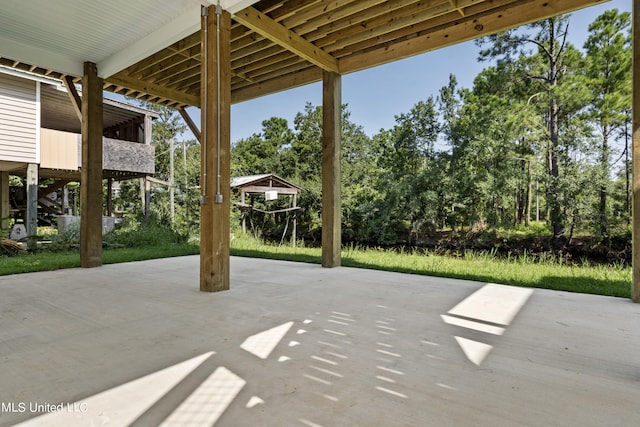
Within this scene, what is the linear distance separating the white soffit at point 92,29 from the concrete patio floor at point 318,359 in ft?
9.77

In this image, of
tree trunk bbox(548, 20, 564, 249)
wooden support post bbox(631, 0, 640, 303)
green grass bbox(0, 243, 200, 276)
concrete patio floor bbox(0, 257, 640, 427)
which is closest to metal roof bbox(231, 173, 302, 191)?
green grass bbox(0, 243, 200, 276)

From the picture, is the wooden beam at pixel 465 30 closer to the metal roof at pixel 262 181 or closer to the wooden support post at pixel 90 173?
the wooden support post at pixel 90 173

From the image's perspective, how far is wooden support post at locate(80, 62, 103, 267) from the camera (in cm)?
478

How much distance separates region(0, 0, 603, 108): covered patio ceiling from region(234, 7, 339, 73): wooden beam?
1 cm

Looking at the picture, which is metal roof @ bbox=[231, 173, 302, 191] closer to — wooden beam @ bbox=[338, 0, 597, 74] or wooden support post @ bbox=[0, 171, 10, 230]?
wooden support post @ bbox=[0, 171, 10, 230]

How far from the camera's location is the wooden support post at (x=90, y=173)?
4777mm

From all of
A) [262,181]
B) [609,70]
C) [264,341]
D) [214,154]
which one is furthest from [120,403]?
[609,70]

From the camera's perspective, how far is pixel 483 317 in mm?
2477

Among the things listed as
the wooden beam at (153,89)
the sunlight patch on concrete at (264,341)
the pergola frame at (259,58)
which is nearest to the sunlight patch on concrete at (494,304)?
the pergola frame at (259,58)

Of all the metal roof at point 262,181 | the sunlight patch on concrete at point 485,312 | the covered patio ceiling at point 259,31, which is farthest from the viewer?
the metal roof at point 262,181

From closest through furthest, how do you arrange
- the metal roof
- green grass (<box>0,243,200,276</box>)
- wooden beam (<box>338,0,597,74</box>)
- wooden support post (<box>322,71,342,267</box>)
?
wooden beam (<box>338,0,597,74</box>), green grass (<box>0,243,200,276</box>), wooden support post (<box>322,71,342,267</box>), the metal roof

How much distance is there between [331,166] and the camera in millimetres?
4727

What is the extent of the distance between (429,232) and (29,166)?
35.9 feet

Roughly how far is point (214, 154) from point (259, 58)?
2159mm
